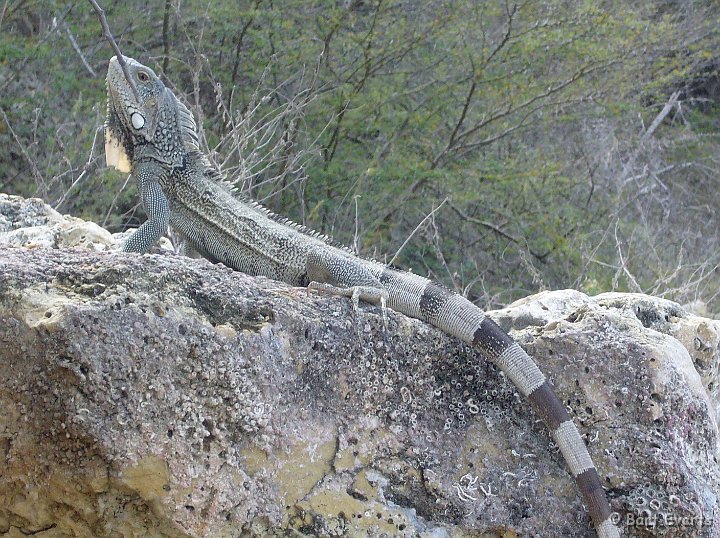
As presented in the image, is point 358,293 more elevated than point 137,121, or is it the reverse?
point 137,121

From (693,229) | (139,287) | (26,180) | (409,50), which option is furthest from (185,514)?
(693,229)

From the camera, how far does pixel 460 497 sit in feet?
10.6

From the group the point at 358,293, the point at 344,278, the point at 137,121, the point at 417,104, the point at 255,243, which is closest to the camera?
the point at 358,293

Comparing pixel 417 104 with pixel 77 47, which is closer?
pixel 77 47

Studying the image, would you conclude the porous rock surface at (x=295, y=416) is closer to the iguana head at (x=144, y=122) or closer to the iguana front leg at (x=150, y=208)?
the iguana front leg at (x=150, y=208)

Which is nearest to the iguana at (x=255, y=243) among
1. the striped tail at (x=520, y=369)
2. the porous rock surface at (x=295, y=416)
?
the striped tail at (x=520, y=369)

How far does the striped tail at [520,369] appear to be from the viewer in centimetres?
325

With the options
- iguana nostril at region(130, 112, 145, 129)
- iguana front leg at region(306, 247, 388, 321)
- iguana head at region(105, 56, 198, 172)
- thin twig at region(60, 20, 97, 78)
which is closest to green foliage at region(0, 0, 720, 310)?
thin twig at region(60, 20, 97, 78)

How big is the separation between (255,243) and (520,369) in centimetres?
150

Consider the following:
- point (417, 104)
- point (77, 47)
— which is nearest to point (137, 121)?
point (77, 47)

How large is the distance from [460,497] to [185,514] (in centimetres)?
95

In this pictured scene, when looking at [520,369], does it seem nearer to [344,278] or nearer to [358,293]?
[358,293]

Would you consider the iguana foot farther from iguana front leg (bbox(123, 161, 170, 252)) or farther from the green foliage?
the green foliage

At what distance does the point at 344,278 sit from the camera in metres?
3.94
